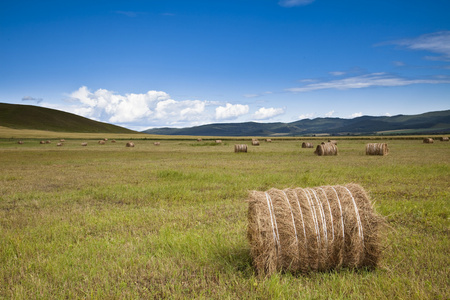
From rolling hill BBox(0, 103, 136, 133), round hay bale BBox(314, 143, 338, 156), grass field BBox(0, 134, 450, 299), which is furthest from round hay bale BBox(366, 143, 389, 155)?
rolling hill BBox(0, 103, 136, 133)

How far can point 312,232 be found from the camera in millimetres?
5129

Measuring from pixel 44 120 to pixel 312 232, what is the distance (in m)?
181

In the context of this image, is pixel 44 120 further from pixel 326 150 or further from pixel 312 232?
pixel 312 232

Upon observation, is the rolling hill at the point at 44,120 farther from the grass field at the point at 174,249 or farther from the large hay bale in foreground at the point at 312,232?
the large hay bale in foreground at the point at 312,232

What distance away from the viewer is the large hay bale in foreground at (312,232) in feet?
16.7

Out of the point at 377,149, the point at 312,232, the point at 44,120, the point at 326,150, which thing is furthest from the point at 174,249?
the point at 44,120

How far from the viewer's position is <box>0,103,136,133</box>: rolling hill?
14788 centimetres

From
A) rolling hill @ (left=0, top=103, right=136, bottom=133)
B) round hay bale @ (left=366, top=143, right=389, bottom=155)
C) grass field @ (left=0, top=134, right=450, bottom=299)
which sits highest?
rolling hill @ (left=0, top=103, right=136, bottom=133)

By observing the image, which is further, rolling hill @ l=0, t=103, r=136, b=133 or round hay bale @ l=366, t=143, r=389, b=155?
rolling hill @ l=0, t=103, r=136, b=133

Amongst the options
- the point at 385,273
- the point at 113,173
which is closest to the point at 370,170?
the point at 385,273

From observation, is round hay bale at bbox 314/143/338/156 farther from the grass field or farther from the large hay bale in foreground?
the large hay bale in foreground

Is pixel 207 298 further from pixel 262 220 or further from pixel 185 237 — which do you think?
pixel 185 237

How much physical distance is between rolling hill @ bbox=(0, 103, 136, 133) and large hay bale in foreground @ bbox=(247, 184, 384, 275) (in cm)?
16090

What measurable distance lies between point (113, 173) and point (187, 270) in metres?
13.5
